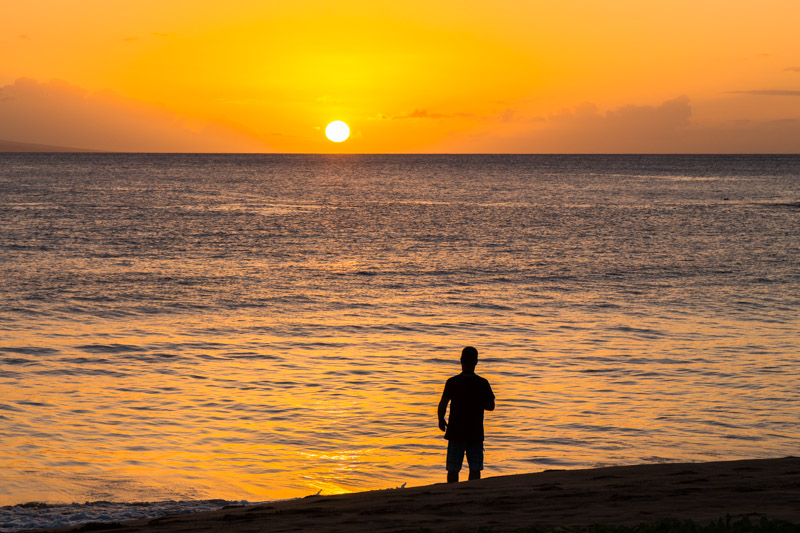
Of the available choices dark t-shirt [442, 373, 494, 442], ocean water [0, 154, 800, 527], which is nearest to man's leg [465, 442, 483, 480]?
dark t-shirt [442, 373, 494, 442]

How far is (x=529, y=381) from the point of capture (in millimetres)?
17672

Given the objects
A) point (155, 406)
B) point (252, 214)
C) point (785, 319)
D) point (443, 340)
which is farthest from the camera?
point (252, 214)

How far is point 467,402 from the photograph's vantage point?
985cm

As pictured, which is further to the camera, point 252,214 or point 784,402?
point 252,214

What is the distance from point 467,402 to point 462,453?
2.48 ft

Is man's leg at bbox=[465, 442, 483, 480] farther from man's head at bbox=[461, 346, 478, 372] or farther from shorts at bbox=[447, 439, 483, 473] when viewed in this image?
man's head at bbox=[461, 346, 478, 372]

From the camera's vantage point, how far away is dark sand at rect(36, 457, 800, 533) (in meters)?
7.87

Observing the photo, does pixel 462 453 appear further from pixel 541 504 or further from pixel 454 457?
pixel 541 504

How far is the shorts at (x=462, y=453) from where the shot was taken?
10.1m

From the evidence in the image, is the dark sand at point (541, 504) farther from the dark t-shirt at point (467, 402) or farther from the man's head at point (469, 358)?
the man's head at point (469, 358)

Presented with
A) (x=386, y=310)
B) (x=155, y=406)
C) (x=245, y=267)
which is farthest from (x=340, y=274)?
(x=155, y=406)

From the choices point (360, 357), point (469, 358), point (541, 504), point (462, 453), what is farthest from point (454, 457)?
point (360, 357)

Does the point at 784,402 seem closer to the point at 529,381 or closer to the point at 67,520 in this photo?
the point at 529,381

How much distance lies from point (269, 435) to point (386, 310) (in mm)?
13474
